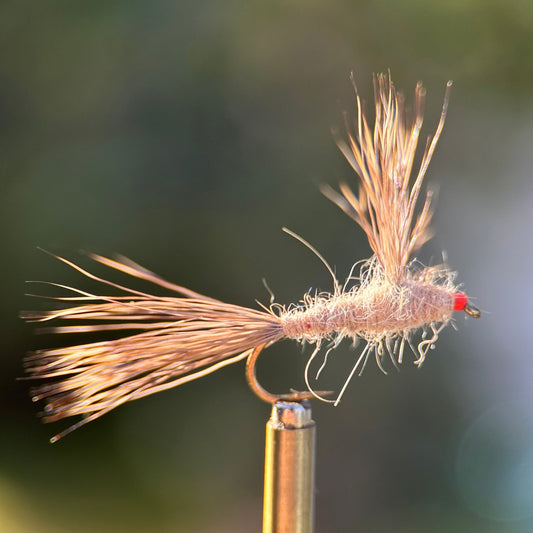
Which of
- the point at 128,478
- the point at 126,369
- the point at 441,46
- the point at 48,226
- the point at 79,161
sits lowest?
the point at 128,478

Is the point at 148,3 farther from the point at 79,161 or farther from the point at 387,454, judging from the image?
the point at 387,454

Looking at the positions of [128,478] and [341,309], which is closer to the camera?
[341,309]

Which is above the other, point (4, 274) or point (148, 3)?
point (148, 3)

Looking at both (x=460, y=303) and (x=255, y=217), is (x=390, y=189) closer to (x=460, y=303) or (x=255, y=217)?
(x=460, y=303)

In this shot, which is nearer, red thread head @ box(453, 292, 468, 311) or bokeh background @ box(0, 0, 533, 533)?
red thread head @ box(453, 292, 468, 311)

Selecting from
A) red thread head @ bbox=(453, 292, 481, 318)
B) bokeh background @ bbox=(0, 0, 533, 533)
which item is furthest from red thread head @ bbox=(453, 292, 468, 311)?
bokeh background @ bbox=(0, 0, 533, 533)

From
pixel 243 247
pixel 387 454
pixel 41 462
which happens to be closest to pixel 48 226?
pixel 243 247

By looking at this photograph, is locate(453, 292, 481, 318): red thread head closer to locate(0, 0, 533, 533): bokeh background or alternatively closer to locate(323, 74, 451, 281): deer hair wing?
locate(323, 74, 451, 281): deer hair wing

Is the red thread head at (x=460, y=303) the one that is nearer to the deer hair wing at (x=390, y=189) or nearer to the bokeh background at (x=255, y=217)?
the deer hair wing at (x=390, y=189)
